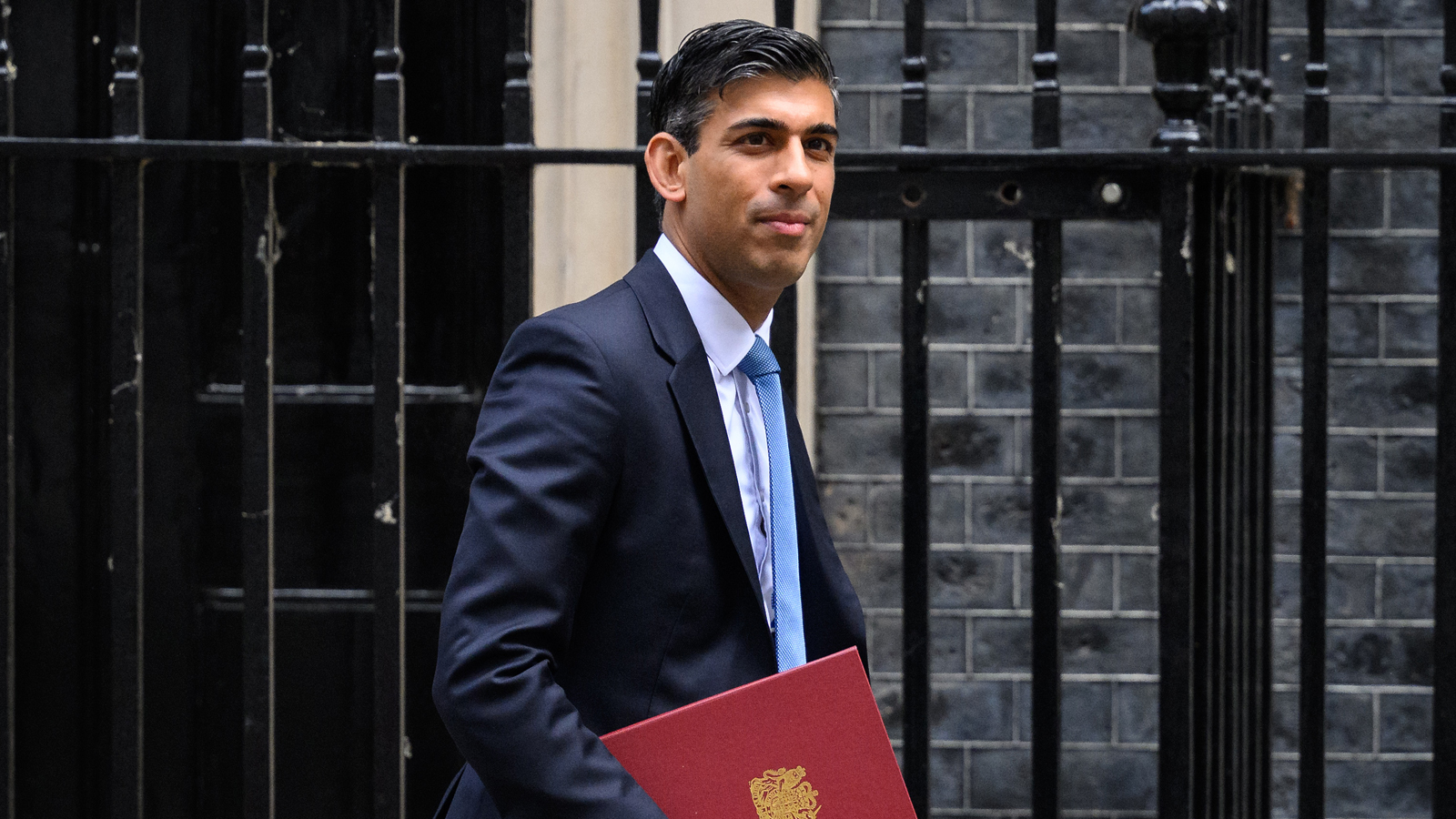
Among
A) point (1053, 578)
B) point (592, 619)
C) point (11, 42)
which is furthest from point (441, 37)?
point (592, 619)

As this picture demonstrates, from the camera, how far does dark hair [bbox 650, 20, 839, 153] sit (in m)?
1.50

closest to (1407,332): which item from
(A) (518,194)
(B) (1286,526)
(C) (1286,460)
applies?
(C) (1286,460)

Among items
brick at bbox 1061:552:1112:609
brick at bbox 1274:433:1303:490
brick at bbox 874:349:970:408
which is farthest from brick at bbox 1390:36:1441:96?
brick at bbox 1061:552:1112:609

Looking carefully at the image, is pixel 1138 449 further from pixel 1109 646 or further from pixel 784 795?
pixel 784 795

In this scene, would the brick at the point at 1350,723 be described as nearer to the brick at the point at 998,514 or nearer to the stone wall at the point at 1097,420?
the stone wall at the point at 1097,420

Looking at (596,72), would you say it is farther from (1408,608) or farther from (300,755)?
(1408,608)

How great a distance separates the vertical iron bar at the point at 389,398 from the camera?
2.25 metres

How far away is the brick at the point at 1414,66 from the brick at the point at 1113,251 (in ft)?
2.23

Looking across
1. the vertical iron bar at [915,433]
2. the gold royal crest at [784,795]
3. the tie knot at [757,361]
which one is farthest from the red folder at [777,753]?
the vertical iron bar at [915,433]

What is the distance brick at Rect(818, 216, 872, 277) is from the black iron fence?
1.27m

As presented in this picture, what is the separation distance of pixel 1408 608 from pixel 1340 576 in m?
0.18

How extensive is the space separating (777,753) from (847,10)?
8.23 ft

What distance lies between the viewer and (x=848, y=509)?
141 inches

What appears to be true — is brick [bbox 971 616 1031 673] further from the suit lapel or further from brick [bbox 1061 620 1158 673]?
the suit lapel
